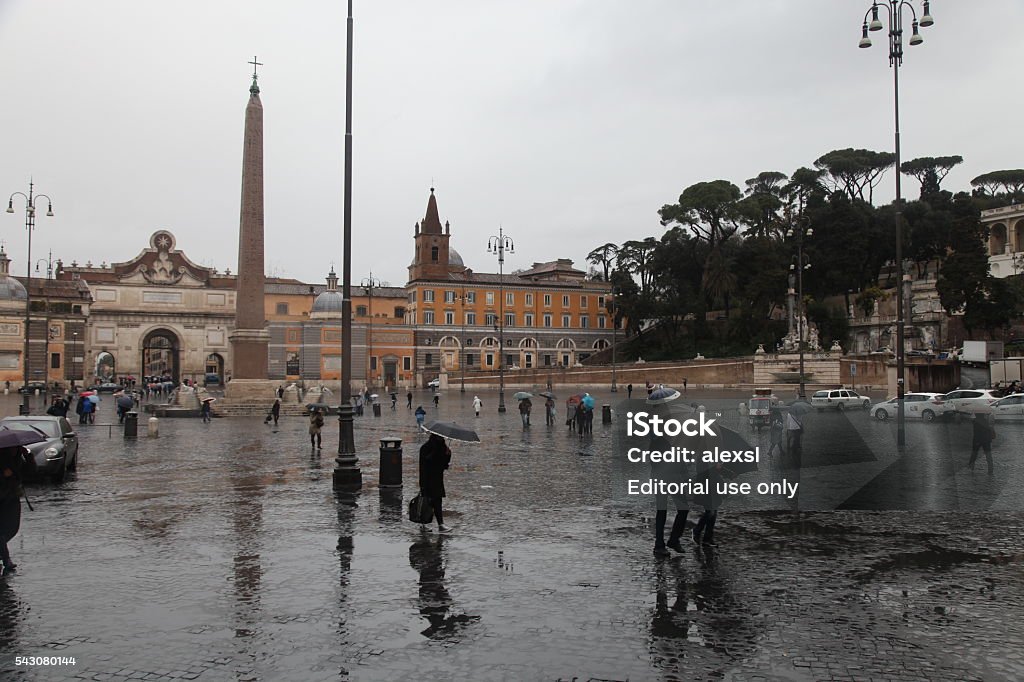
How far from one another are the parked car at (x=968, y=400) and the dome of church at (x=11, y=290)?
217ft

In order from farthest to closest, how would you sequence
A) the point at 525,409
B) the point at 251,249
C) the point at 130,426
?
the point at 251,249 < the point at 525,409 < the point at 130,426

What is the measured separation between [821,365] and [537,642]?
52.3 metres

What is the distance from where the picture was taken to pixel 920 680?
4.92 m

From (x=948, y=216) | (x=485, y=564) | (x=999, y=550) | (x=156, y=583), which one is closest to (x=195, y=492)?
(x=156, y=583)

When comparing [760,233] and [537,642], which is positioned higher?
[760,233]

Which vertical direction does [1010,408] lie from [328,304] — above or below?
below

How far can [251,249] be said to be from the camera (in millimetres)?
32938

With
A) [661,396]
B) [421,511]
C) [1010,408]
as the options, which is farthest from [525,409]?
[661,396]

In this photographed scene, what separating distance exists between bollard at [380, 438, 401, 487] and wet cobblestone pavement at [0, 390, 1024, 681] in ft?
0.91

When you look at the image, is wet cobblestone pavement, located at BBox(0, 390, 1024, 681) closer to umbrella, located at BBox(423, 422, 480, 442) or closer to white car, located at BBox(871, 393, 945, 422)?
umbrella, located at BBox(423, 422, 480, 442)

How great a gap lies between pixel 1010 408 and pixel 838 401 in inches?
346

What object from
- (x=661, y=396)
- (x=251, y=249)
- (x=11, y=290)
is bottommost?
(x=661, y=396)

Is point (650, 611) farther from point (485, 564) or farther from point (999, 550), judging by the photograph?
point (999, 550)

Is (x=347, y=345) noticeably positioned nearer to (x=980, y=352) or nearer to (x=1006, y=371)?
(x=1006, y=371)
